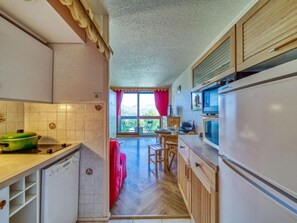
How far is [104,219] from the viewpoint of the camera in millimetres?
1948

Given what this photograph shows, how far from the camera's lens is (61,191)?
4.98 feet

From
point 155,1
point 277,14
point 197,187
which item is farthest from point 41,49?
point 197,187

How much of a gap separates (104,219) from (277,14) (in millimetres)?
2361

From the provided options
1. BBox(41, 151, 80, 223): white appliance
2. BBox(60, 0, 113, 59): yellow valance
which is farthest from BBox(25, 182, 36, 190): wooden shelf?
BBox(60, 0, 113, 59): yellow valance

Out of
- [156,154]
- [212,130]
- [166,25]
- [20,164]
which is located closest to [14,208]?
[20,164]

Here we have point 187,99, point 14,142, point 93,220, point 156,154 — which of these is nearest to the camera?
point 14,142

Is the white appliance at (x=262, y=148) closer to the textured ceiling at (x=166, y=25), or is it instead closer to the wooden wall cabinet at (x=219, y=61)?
the wooden wall cabinet at (x=219, y=61)

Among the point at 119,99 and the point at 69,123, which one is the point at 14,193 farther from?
the point at 119,99

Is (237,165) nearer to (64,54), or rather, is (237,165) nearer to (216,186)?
(216,186)

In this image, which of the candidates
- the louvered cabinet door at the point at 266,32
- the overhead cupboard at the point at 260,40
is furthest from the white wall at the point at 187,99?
the louvered cabinet door at the point at 266,32

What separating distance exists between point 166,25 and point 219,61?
892 millimetres

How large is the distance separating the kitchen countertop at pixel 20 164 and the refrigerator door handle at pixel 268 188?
1242 millimetres

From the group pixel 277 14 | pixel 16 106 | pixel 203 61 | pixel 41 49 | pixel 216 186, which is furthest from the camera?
pixel 203 61

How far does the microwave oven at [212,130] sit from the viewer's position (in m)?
1.50
